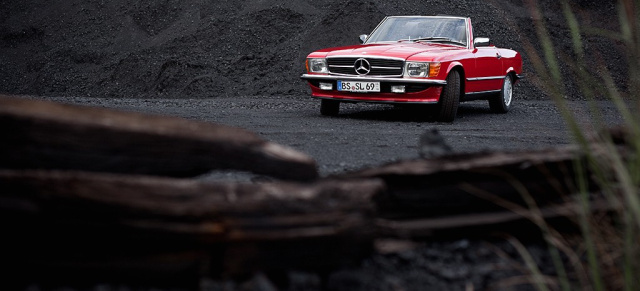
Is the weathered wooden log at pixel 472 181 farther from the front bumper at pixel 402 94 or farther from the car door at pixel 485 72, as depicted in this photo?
the car door at pixel 485 72

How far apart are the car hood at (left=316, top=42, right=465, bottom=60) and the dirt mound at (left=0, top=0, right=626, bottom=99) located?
6.95 m

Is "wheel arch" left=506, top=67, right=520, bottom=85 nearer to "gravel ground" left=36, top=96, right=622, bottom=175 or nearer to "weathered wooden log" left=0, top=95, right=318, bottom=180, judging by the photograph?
"gravel ground" left=36, top=96, right=622, bottom=175

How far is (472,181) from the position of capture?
2686 mm

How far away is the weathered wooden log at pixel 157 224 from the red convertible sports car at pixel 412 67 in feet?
20.9

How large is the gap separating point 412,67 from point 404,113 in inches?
75.1

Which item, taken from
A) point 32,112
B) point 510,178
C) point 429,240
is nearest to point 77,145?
point 32,112

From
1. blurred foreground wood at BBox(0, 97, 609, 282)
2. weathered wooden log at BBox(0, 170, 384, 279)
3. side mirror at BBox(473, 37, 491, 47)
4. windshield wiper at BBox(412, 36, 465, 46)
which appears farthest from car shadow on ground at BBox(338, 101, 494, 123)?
weathered wooden log at BBox(0, 170, 384, 279)

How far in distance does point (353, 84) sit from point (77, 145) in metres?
6.68

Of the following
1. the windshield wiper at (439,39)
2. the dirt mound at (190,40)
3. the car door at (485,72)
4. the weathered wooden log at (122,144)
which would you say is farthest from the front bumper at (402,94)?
the dirt mound at (190,40)

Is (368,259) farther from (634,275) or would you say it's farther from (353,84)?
(353,84)

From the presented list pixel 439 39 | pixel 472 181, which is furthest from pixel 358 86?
pixel 472 181

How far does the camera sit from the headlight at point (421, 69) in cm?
845

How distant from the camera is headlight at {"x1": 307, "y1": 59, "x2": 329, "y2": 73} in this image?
9.23m

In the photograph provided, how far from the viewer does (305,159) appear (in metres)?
2.59
